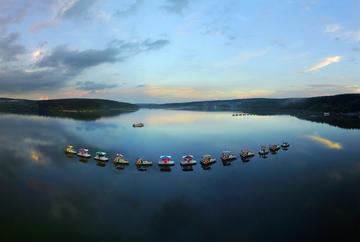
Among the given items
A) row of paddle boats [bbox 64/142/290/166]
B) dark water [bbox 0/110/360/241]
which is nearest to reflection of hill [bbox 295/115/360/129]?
dark water [bbox 0/110/360/241]

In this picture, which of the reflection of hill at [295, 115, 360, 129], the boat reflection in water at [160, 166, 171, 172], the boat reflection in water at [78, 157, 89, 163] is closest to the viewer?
the boat reflection in water at [160, 166, 171, 172]

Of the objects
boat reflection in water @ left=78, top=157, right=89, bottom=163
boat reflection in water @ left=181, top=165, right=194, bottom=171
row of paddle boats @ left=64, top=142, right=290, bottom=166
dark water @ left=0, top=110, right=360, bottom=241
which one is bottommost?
dark water @ left=0, top=110, right=360, bottom=241

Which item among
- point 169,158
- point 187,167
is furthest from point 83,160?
point 187,167

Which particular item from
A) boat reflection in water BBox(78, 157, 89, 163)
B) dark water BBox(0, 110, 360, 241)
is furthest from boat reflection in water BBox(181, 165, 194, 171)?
boat reflection in water BBox(78, 157, 89, 163)

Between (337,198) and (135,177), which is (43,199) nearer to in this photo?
(135,177)

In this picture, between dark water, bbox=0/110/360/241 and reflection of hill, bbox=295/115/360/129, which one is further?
reflection of hill, bbox=295/115/360/129

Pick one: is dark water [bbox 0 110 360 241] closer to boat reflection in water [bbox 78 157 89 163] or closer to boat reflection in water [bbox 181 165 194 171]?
boat reflection in water [bbox 78 157 89 163]

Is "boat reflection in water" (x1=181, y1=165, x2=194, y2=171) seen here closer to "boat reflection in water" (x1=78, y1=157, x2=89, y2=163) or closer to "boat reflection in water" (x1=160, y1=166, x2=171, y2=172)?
"boat reflection in water" (x1=160, y1=166, x2=171, y2=172)

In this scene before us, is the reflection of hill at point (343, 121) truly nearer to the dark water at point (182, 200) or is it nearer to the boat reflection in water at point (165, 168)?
the dark water at point (182, 200)

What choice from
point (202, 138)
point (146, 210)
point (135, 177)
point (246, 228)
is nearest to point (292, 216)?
point (246, 228)

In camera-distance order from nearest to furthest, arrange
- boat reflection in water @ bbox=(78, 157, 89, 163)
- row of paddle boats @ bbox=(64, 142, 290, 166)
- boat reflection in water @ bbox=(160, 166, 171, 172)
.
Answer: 1. boat reflection in water @ bbox=(160, 166, 171, 172)
2. row of paddle boats @ bbox=(64, 142, 290, 166)
3. boat reflection in water @ bbox=(78, 157, 89, 163)

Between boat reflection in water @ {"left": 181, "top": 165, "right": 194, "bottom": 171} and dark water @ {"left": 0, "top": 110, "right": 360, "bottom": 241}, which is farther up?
boat reflection in water @ {"left": 181, "top": 165, "right": 194, "bottom": 171}
